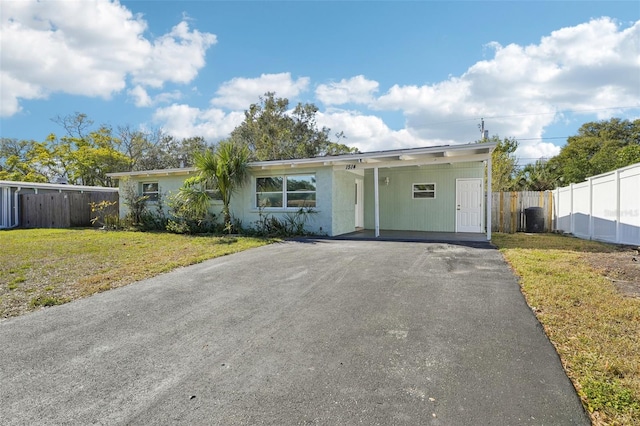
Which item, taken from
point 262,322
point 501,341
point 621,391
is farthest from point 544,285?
point 262,322

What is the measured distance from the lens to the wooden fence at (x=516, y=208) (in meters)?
14.6

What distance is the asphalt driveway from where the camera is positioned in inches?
91.6

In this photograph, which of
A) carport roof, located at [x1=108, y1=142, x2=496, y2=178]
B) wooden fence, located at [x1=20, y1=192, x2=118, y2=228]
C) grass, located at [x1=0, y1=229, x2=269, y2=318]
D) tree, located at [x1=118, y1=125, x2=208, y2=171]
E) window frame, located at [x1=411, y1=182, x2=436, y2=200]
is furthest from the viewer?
tree, located at [x1=118, y1=125, x2=208, y2=171]

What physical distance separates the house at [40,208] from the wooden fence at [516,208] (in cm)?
1977

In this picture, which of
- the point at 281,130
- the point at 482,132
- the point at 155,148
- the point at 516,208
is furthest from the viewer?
the point at 155,148

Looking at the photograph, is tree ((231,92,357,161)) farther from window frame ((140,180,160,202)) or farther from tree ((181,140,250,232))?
tree ((181,140,250,232))

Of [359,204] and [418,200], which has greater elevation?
[418,200]

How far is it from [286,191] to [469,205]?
701 centimetres

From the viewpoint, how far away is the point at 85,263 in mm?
7648

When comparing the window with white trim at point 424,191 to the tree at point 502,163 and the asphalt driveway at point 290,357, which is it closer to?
the tree at point 502,163

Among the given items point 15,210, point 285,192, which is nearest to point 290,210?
point 285,192

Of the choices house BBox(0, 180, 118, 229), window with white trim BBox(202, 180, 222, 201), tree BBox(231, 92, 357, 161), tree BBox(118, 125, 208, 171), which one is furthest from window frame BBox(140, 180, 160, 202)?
tree BBox(118, 125, 208, 171)

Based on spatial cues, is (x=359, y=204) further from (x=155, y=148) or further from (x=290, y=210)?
(x=155, y=148)

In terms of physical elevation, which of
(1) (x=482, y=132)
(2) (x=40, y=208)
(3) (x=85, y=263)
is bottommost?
(3) (x=85, y=263)
